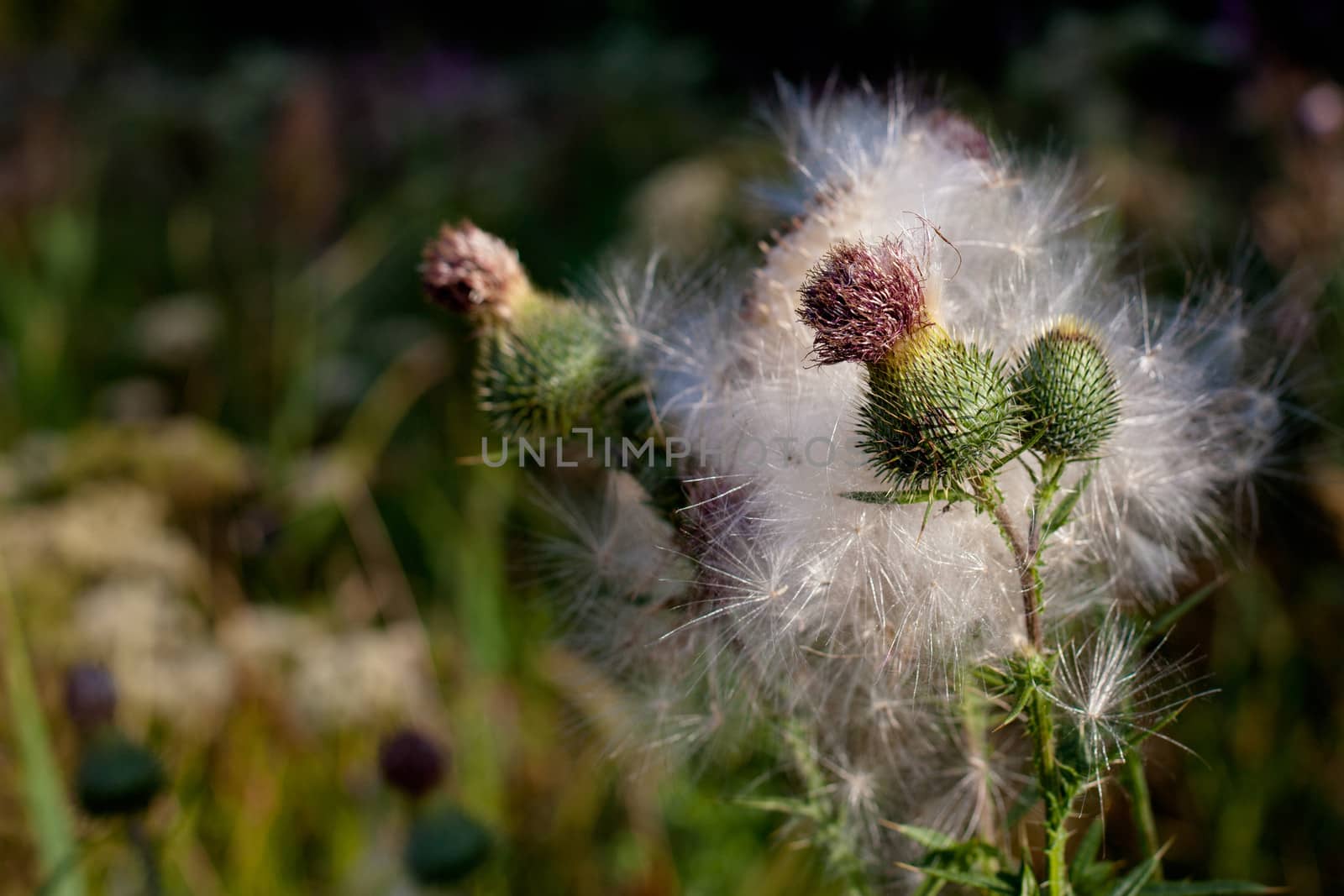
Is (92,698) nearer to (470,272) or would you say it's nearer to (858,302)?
(470,272)

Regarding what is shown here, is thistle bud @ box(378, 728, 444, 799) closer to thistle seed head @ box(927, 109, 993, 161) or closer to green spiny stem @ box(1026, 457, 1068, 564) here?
green spiny stem @ box(1026, 457, 1068, 564)

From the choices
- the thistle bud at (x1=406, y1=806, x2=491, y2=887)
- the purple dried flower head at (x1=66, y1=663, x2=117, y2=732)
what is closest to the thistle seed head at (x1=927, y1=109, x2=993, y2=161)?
the thistle bud at (x1=406, y1=806, x2=491, y2=887)

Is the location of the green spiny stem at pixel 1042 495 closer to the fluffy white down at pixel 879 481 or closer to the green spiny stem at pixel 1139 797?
the fluffy white down at pixel 879 481

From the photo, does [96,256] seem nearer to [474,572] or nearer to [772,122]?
[474,572]

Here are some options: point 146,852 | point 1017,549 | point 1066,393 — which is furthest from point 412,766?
point 1066,393

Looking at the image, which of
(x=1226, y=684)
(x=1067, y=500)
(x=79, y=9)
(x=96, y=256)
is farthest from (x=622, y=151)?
(x=79, y=9)

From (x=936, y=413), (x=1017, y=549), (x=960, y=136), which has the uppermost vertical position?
(x=960, y=136)
